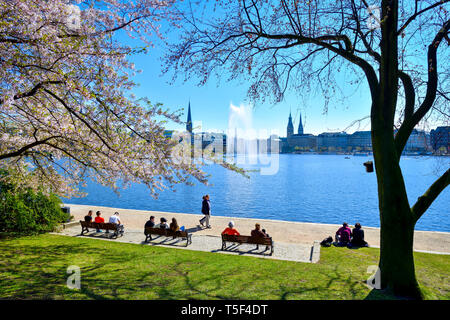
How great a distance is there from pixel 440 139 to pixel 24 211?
15.4 meters

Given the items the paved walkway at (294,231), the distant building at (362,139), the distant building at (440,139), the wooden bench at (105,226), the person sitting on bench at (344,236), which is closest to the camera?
the distant building at (440,139)

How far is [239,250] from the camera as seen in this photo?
1138 centimetres

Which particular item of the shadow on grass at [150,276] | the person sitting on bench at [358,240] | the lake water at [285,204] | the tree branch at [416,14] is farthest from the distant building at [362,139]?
the lake water at [285,204]

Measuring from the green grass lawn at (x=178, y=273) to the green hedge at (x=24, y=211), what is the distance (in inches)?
48.4

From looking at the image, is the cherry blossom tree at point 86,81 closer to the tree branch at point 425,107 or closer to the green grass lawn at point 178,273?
the green grass lawn at point 178,273

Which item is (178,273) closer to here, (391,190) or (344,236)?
(391,190)

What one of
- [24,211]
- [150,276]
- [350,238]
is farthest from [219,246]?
[24,211]

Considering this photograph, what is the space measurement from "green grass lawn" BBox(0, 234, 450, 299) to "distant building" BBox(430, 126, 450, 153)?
147 inches

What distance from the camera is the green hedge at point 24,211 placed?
480 inches

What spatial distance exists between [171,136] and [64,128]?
253 centimetres
